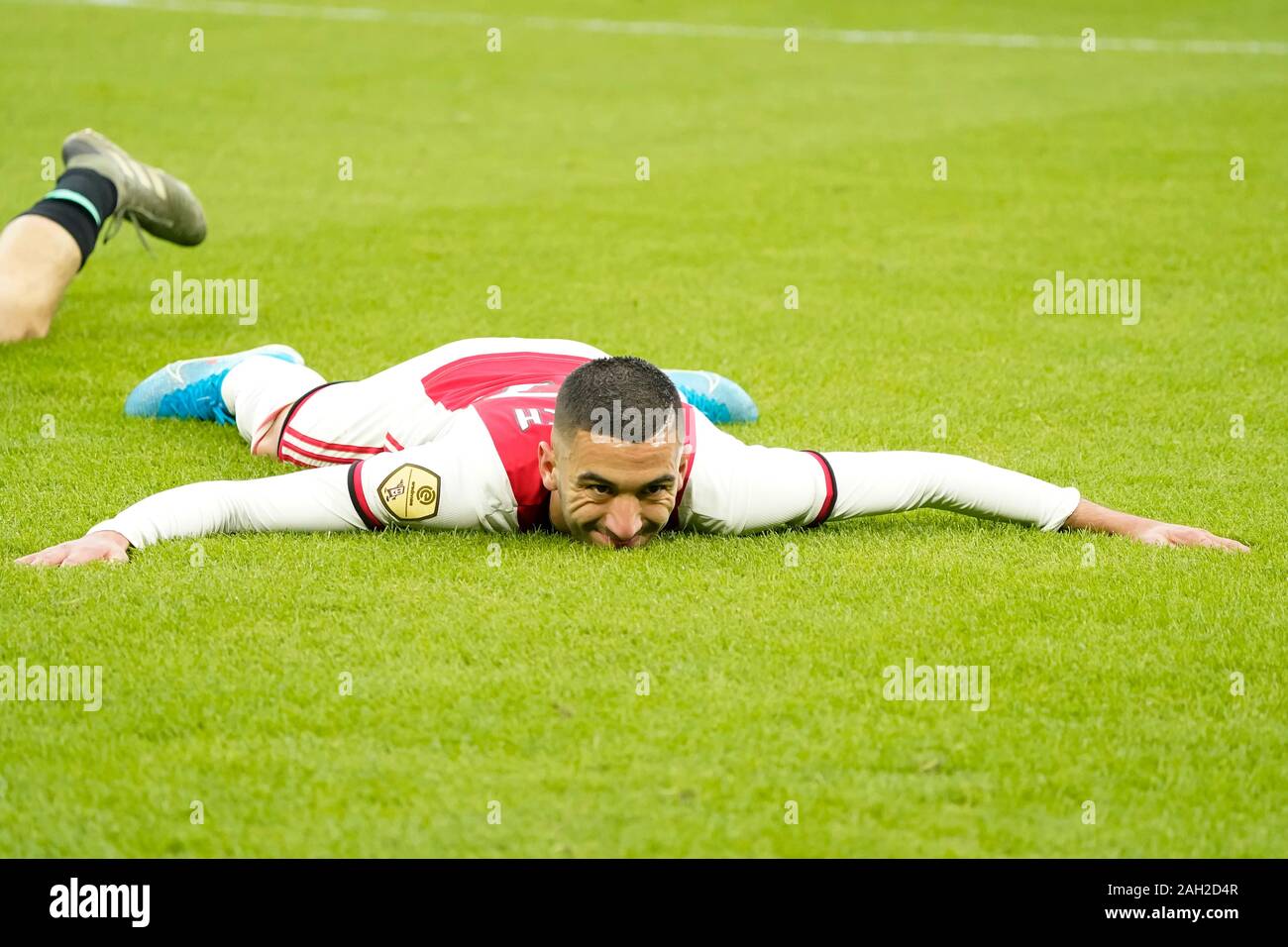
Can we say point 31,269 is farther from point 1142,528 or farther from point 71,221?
point 1142,528

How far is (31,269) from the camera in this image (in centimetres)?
755

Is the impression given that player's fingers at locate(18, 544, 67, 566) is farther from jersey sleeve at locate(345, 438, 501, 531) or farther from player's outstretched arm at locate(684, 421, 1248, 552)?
player's outstretched arm at locate(684, 421, 1248, 552)

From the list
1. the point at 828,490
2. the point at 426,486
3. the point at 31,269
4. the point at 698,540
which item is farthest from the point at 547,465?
the point at 31,269

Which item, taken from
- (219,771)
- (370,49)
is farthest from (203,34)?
(219,771)

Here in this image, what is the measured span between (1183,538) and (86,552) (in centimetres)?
348

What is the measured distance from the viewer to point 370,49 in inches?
734

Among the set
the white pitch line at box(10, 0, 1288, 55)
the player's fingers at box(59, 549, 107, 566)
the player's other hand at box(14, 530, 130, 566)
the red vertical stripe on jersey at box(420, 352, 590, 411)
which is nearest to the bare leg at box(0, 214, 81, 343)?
the red vertical stripe on jersey at box(420, 352, 590, 411)

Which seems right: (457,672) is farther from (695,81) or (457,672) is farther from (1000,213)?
(695,81)

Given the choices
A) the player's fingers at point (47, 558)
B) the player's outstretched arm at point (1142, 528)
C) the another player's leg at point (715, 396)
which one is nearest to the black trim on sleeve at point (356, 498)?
the player's fingers at point (47, 558)

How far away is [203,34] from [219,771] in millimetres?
17043

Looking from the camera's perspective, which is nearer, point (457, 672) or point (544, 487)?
point (457, 672)

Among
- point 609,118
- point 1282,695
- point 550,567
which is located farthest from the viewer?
point 609,118

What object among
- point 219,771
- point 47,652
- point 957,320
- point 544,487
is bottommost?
point 219,771

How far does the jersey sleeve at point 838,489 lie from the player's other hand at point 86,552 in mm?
1771
